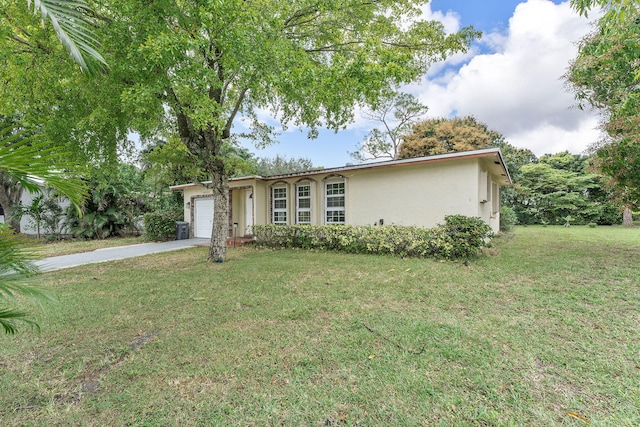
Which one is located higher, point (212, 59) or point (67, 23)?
point (212, 59)

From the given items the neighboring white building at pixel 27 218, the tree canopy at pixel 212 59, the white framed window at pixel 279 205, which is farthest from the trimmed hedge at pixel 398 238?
the neighboring white building at pixel 27 218

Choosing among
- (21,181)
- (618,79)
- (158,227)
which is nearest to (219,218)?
(21,181)

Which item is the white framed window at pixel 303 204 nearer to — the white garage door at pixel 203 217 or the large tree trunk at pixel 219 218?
the large tree trunk at pixel 219 218

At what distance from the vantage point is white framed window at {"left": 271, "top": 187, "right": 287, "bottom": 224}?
1221cm

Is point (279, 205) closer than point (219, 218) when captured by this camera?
No

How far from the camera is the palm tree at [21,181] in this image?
1.22m

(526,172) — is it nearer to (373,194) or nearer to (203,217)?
(373,194)

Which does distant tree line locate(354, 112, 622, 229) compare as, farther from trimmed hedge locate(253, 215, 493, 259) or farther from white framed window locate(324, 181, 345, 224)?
trimmed hedge locate(253, 215, 493, 259)

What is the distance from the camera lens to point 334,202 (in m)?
10.9

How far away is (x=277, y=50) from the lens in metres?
5.12

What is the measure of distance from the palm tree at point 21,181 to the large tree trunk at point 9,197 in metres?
18.0

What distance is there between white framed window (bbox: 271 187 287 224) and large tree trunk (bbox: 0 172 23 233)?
12.8m

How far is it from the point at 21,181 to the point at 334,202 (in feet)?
31.7

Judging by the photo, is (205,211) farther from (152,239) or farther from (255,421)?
(255,421)
